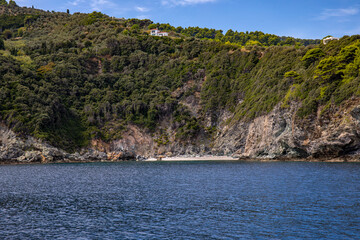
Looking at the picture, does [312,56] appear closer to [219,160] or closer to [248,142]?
[248,142]

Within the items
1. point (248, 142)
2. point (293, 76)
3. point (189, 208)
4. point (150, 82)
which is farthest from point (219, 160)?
point (189, 208)

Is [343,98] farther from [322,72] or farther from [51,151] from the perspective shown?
[51,151]

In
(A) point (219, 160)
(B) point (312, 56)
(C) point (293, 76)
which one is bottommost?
(A) point (219, 160)

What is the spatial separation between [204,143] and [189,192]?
7333 cm

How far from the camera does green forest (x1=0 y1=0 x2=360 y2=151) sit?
98.1 m

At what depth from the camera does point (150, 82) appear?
14800 cm

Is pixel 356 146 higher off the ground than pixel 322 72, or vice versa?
pixel 322 72

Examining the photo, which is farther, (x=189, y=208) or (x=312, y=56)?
(x=312, y=56)

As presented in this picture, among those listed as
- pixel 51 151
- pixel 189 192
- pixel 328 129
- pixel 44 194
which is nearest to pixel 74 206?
pixel 44 194

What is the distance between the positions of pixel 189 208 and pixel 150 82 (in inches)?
4465

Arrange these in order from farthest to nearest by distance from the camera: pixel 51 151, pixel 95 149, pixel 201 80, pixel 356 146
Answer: pixel 201 80
pixel 95 149
pixel 51 151
pixel 356 146

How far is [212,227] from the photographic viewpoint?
30344mm

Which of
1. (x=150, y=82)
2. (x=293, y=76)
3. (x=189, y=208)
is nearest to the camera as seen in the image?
(x=189, y=208)

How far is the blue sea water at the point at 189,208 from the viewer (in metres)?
28.9
